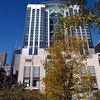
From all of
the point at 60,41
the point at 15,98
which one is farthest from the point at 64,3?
the point at 15,98

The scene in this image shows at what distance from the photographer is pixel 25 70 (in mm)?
59469

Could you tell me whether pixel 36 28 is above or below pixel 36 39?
above

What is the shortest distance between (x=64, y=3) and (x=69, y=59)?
345 inches

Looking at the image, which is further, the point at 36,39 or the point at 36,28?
the point at 36,28

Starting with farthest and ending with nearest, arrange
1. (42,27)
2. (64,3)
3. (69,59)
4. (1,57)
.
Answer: (1,57) < (42,27) < (69,59) < (64,3)

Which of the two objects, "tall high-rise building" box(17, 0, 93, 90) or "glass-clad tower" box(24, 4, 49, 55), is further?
"glass-clad tower" box(24, 4, 49, 55)

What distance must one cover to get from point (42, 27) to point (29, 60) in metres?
25.8

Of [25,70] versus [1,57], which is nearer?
[25,70]

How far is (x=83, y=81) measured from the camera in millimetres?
13742

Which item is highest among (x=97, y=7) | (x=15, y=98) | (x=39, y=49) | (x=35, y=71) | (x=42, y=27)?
(x=42, y=27)

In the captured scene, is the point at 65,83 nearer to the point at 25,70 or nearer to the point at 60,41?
the point at 60,41

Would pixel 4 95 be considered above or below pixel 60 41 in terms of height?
below

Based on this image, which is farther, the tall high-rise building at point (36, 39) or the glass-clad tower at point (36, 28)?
the glass-clad tower at point (36, 28)

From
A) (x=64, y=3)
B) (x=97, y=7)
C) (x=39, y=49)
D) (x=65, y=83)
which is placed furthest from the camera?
(x=39, y=49)
